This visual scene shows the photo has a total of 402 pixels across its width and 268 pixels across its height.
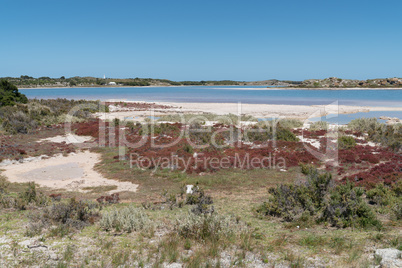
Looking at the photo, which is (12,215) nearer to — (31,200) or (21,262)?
(31,200)

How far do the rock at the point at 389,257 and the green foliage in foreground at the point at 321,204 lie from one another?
1.57m

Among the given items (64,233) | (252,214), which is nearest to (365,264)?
(252,214)

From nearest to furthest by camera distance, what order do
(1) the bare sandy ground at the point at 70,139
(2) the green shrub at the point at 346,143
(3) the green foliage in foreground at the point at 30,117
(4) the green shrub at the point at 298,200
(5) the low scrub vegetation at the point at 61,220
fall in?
(5) the low scrub vegetation at the point at 61,220 → (4) the green shrub at the point at 298,200 → (2) the green shrub at the point at 346,143 → (1) the bare sandy ground at the point at 70,139 → (3) the green foliage in foreground at the point at 30,117

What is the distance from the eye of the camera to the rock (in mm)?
4670

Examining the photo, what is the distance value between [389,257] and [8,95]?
1575 inches

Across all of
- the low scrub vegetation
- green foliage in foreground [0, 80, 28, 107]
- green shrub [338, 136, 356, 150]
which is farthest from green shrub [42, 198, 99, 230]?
green foliage in foreground [0, 80, 28, 107]

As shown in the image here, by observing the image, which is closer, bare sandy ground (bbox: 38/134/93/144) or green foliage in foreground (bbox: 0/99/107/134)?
bare sandy ground (bbox: 38/134/93/144)

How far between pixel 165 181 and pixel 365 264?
8.85m

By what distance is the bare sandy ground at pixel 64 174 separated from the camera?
473 inches

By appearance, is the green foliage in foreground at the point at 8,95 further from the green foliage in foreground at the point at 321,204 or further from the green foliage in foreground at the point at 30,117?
the green foliage in foreground at the point at 321,204

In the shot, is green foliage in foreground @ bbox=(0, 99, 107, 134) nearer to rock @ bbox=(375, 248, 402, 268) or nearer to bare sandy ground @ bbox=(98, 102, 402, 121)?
bare sandy ground @ bbox=(98, 102, 402, 121)

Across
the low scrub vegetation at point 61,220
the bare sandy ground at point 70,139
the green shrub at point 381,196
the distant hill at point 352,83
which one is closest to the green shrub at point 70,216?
the low scrub vegetation at point 61,220

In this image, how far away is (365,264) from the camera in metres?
4.63

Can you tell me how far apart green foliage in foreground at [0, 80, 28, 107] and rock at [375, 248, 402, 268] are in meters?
37.3
